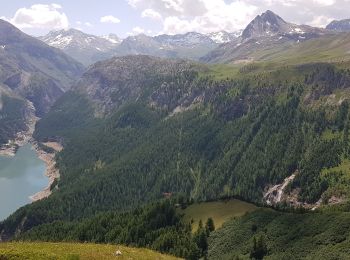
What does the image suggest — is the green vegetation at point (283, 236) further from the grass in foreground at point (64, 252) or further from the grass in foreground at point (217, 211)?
the grass in foreground at point (64, 252)

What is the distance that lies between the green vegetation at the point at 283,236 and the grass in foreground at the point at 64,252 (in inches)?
1710

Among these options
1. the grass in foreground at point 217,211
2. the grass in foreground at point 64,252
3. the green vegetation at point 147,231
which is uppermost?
the grass in foreground at point 64,252

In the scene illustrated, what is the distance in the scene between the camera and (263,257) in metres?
109

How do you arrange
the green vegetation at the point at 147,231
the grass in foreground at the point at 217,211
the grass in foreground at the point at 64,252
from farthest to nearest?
the grass in foreground at the point at 217,211, the green vegetation at the point at 147,231, the grass in foreground at the point at 64,252

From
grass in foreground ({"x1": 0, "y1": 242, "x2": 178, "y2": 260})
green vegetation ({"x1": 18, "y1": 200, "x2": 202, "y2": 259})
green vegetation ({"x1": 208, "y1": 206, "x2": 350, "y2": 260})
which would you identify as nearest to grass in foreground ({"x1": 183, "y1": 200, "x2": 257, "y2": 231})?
green vegetation ({"x1": 18, "y1": 200, "x2": 202, "y2": 259})

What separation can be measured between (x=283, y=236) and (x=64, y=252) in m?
65.8

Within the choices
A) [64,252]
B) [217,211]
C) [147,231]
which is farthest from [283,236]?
[64,252]

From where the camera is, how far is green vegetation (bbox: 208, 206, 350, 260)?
103 m

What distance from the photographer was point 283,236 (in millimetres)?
114438

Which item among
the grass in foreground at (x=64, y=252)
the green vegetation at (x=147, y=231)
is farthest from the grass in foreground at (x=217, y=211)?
the grass in foreground at (x=64, y=252)

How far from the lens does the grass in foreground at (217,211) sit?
481 ft

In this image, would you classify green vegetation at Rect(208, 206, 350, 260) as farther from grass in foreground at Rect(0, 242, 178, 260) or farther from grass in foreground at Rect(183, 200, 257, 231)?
grass in foreground at Rect(0, 242, 178, 260)

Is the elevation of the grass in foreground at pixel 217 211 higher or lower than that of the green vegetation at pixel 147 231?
higher

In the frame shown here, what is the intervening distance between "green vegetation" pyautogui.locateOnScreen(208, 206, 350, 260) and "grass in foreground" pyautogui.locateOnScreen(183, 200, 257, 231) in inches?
424
